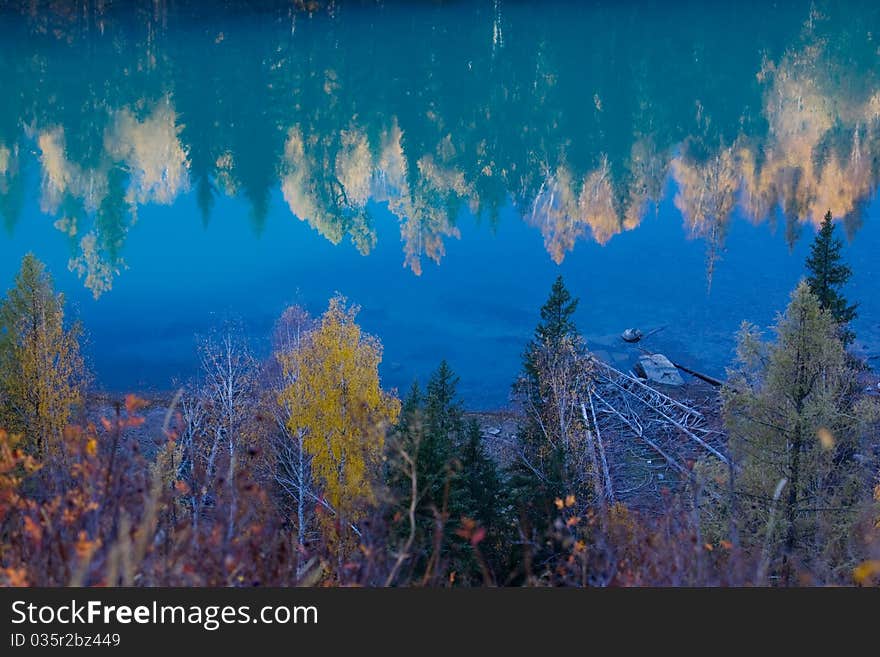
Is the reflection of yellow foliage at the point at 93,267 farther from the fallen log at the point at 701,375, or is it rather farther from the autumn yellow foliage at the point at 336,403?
the fallen log at the point at 701,375

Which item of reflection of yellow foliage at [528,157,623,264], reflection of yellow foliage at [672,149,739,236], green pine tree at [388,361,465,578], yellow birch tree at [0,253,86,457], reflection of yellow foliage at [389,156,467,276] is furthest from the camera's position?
reflection of yellow foliage at [672,149,739,236]

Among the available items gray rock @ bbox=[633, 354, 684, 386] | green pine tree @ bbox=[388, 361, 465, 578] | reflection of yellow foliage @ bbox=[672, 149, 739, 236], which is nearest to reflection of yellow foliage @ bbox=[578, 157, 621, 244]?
reflection of yellow foliage @ bbox=[672, 149, 739, 236]

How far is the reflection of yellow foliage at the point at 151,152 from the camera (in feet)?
140

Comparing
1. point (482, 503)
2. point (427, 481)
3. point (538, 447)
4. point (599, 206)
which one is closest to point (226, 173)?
point (599, 206)

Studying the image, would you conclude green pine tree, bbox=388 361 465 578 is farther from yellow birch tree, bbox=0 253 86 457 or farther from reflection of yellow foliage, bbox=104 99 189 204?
reflection of yellow foliage, bbox=104 99 189 204

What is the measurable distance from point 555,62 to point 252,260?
32.7m

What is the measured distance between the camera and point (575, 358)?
19.5 metres

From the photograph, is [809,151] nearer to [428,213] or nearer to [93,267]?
[428,213]

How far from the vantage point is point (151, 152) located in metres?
46.2

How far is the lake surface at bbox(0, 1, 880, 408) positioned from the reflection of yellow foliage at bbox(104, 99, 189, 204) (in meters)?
0.19

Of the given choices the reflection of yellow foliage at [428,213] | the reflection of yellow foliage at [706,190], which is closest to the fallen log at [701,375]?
the reflection of yellow foliage at [428,213]

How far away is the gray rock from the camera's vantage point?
23.5 metres

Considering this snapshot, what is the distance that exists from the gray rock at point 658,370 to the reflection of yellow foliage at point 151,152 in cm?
2675

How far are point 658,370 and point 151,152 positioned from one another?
107 ft
